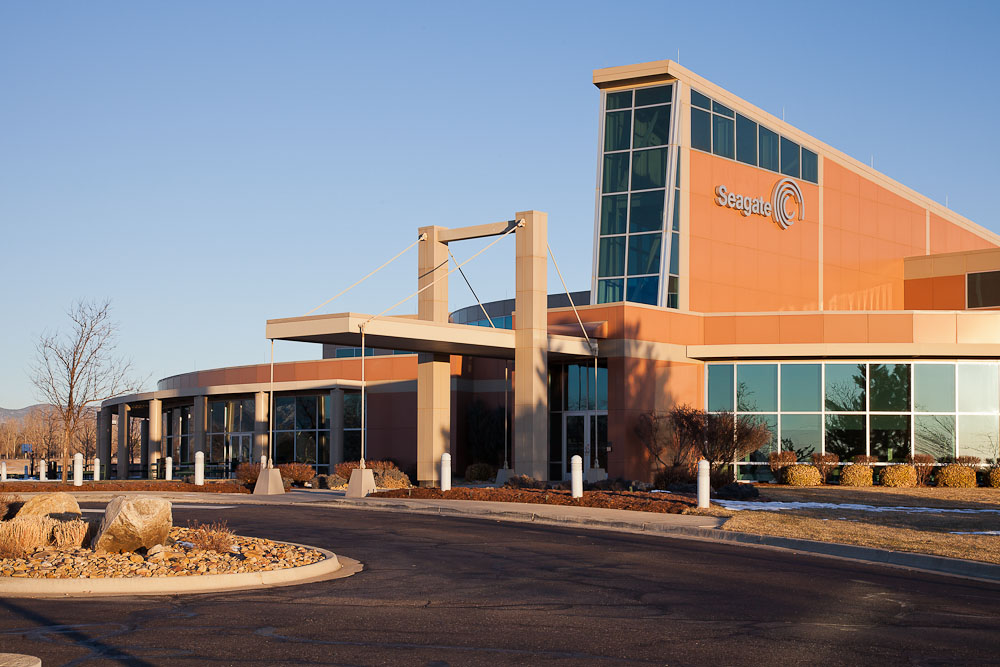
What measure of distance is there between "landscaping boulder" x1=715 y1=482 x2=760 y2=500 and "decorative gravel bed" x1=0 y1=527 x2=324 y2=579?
45.2 ft

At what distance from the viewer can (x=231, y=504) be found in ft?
89.1

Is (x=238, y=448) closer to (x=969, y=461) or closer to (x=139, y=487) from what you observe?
(x=139, y=487)

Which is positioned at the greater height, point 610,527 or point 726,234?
point 726,234

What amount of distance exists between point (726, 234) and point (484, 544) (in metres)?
26.3

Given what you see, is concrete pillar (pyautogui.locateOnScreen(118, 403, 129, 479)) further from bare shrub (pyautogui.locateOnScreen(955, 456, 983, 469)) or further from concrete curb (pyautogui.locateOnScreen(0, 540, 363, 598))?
concrete curb (pyautogui.locateOnScreen(0, 540, 363, 598))

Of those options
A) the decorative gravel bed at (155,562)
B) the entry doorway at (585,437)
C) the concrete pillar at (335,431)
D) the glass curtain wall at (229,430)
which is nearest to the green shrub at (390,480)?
the entry doorway at (585,437)

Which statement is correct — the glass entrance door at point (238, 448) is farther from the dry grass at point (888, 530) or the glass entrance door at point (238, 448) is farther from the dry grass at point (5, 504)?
the dry grass at point (888, 530)

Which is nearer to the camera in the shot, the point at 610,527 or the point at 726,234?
the point at 610,527

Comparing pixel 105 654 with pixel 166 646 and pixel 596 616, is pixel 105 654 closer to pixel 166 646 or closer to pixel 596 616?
pixel 166 646

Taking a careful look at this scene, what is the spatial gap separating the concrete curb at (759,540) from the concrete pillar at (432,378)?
676 cm

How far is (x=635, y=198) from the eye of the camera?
4016 cm

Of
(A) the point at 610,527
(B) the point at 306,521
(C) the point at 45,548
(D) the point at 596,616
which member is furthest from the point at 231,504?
(D) the point at 596,616

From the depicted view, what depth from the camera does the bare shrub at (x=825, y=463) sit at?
109 feet

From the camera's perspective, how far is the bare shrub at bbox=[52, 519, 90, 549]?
48.7 ft
